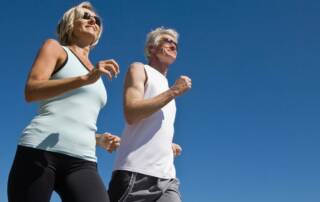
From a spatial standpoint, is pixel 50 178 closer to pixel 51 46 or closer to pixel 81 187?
pixel 81 187

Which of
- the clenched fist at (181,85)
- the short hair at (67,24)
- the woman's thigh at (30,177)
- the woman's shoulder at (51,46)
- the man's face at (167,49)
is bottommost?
Result: the woman's thigh at (30,177)

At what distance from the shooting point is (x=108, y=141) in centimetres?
536

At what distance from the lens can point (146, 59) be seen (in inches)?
271

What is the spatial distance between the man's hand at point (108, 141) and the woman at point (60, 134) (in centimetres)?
64

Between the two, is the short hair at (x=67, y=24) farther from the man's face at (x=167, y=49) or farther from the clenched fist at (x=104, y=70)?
the man's face at (x=167, y=49)

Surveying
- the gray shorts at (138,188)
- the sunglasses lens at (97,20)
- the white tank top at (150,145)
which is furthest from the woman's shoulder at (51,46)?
the gray shorts at (138,188)

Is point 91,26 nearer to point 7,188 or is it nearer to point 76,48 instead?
point 76,48

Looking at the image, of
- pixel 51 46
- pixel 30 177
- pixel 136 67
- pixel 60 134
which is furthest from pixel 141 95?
pixel 30 177

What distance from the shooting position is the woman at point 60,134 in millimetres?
4133

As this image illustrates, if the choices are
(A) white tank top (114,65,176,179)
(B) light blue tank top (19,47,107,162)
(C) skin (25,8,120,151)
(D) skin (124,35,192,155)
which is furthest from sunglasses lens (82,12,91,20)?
(A) white tank top (114,65,176,179)

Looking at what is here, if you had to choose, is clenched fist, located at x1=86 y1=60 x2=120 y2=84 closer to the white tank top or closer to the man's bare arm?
the man's bare arm

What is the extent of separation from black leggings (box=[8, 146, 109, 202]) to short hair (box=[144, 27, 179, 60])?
272 centimetres

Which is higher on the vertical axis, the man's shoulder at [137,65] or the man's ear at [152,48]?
the man's ear at [152,48]

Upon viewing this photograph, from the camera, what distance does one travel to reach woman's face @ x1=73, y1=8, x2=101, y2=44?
17.0 ft
